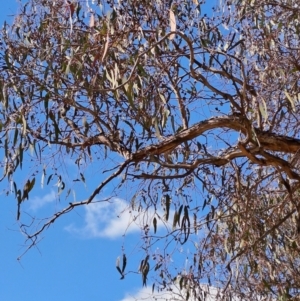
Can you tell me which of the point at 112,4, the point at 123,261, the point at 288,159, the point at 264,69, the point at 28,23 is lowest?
the point at 123,261

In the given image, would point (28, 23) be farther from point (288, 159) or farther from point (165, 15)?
point (288, 159)

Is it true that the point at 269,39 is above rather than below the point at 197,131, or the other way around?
above

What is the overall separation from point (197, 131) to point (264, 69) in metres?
0.70

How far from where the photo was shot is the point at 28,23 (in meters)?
3.73

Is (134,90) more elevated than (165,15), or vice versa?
(165,15)

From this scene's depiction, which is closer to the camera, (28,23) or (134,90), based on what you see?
(134,90)

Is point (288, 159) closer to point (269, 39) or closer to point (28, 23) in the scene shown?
point (269, 39)

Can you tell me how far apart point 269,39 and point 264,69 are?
0.17 metres

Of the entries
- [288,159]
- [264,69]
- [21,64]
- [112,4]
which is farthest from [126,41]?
[288,159]

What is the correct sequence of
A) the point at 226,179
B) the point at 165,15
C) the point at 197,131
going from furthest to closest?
the point at 226,179 → the point at 165,15 → the point at 197,131

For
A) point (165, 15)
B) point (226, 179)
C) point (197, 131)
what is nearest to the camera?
point (197, 131)

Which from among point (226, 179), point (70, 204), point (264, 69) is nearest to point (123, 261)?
point (70, 204)

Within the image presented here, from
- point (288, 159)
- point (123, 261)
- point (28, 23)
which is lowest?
point (123, 261)

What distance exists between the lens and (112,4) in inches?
138
